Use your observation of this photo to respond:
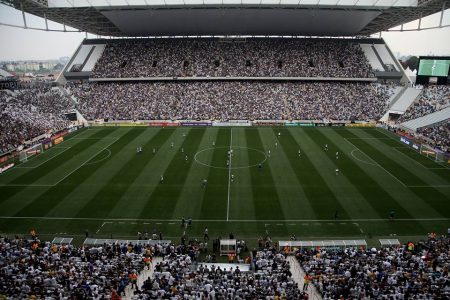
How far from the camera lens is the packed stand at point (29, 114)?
49.6 meters

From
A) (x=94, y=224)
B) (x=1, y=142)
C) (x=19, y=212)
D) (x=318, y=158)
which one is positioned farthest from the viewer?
(x=1, y=142)

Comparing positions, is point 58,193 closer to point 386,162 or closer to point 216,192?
point 216,192

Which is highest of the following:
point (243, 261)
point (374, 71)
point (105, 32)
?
point (105, 32)

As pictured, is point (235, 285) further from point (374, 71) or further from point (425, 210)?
point (374, 71)

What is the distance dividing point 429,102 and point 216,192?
45.1 meters

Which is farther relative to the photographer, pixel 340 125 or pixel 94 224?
pixel 340 125

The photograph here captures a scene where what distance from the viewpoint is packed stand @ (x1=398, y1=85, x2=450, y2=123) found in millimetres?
58812

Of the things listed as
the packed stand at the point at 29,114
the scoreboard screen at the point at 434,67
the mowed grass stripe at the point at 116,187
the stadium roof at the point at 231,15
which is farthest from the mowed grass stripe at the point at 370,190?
the packed stand at the point at 29,114

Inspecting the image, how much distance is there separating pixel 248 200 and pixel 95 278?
52.7 ft

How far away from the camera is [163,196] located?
32375 millimetres

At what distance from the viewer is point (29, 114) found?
188 ft

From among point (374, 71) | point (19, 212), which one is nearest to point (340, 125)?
point (374, 71)

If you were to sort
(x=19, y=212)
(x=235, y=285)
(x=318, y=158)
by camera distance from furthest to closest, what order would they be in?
1. (x=318, y=158)
2. (x=19, y=212)
3. (x=235, y=285)

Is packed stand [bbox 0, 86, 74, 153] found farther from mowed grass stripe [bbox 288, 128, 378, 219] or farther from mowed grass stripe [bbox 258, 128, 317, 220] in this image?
mowed grass stripe [bbox 288, 128, 378, 219]
